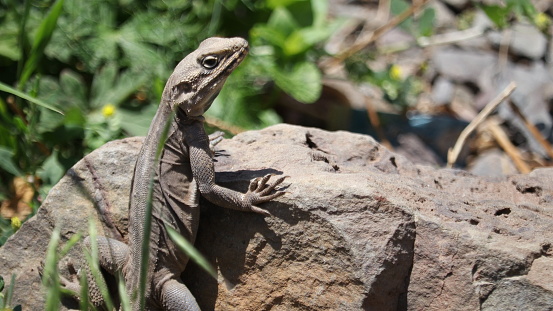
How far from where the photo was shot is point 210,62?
4.09 meters

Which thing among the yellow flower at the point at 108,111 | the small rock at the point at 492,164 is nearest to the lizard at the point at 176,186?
the yellow flower at the point at 108,111

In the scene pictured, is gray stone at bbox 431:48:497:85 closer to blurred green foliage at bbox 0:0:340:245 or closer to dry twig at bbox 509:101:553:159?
dry twig at bbox 509:101:553:159

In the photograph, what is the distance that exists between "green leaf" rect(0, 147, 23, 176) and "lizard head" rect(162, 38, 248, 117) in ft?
6.08

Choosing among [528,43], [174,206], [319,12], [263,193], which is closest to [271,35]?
[319,12]

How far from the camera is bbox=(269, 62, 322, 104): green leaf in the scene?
6.67m

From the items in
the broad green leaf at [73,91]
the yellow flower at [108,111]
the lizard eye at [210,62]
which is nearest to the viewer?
the lizard eye at [210,62]

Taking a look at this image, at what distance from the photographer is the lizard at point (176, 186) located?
3975 millimetres

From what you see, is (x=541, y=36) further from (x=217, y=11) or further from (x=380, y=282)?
(x=380, y=282)

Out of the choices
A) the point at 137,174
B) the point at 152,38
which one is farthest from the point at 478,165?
the point at 137,174

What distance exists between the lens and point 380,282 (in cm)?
367

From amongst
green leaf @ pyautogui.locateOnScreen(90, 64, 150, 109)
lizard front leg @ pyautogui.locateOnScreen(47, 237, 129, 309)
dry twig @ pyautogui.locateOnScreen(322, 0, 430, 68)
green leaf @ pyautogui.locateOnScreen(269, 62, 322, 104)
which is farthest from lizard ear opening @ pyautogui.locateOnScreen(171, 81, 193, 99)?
dry twig @ pyautogui.locateOnScreen(322, 0, 430, 68)

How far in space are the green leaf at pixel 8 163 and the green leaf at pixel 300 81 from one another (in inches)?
105

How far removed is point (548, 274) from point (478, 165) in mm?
3923

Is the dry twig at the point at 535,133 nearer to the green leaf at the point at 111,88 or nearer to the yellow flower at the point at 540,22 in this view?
the yellow flower at the point at 540,22
